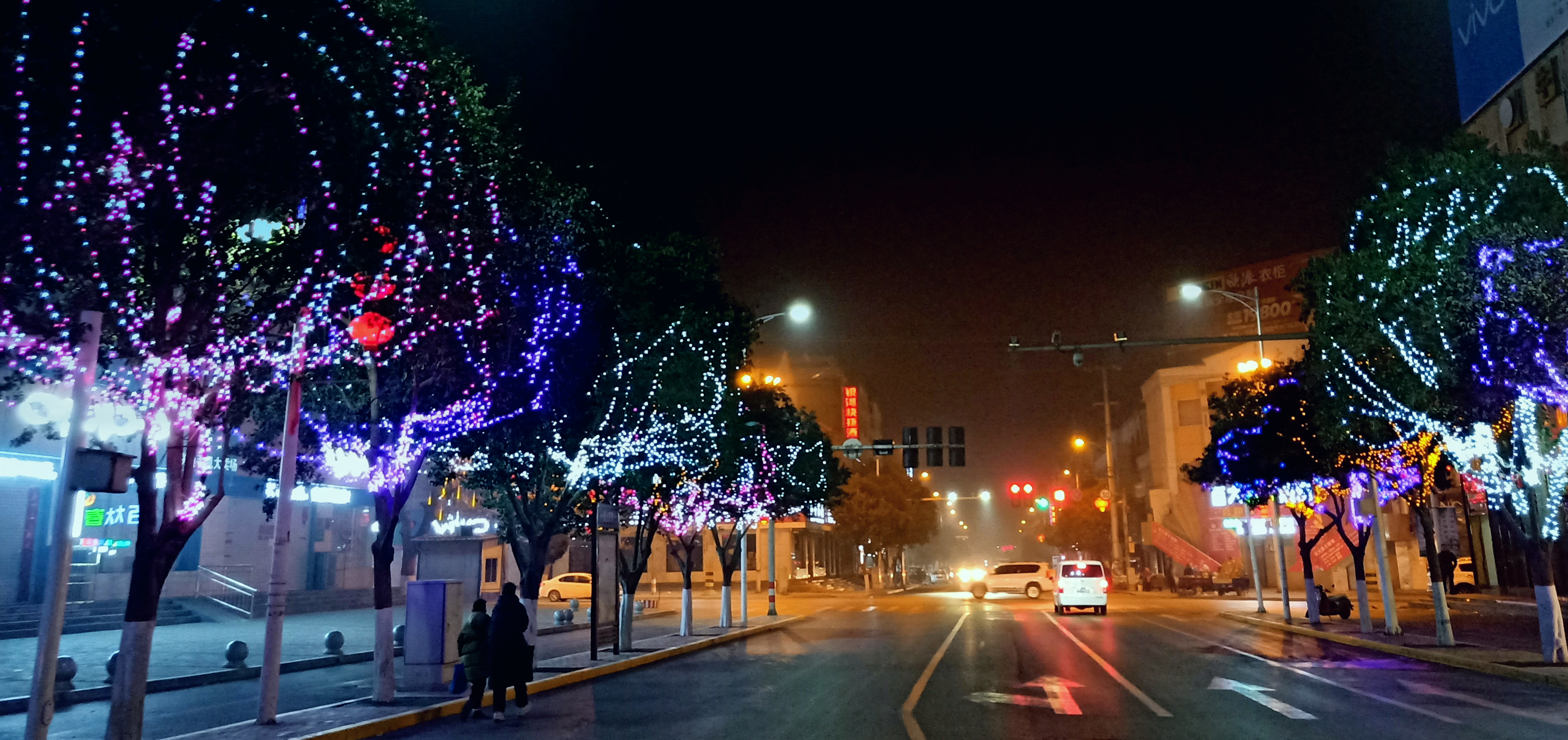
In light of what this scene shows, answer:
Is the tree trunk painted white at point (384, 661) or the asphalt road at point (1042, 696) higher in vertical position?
the tree trunk painted white at point (384, 661)

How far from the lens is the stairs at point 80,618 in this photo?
26781 mm

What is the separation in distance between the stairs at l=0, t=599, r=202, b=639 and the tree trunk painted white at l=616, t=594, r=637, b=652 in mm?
11285

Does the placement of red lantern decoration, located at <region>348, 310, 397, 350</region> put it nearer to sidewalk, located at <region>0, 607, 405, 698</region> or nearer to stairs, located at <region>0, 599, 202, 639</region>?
sidewalk, located at <region>0, 607, 405, 698</region>

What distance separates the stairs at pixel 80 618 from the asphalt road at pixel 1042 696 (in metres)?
16.6

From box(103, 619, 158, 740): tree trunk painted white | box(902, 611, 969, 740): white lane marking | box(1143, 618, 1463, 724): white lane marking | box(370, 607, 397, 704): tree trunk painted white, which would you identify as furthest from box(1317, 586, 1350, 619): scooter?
box(103, 619, 158, 740): tree trunk painted white

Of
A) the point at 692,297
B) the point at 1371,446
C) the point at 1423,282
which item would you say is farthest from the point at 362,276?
the point at 1371,446

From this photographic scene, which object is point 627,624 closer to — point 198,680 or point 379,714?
point 198,680

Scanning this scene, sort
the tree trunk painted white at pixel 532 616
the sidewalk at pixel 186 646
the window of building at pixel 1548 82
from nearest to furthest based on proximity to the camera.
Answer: the tree trunk painted white at pixel 532 616 → the sidewalk at pixel 186 646 → the window of building at pixel 1548 82

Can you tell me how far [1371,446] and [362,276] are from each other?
18639mm

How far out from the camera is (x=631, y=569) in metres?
24.1

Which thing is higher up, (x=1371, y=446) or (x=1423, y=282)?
(x=1423, y=282)

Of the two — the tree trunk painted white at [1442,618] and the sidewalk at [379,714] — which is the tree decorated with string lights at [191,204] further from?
the tree trunk painted white at [1442,618]

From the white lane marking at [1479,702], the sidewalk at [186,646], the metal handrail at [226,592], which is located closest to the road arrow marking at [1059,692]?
the white lane marking at [1479,702]

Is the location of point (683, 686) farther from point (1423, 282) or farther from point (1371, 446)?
point (1371, 446)
